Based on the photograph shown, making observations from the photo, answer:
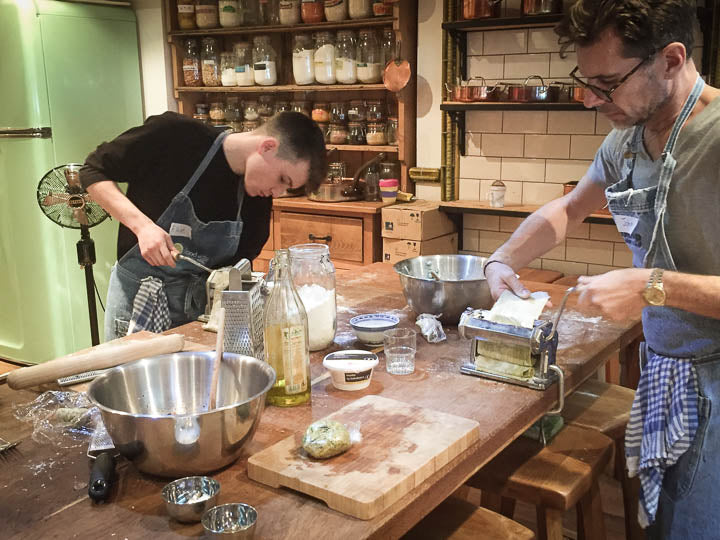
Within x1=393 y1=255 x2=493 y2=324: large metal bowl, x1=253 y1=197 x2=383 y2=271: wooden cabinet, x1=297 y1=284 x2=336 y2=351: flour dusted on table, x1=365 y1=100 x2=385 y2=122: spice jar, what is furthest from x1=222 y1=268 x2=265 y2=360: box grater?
x1=365 y1=100 x2=385 y2=122: spice jar

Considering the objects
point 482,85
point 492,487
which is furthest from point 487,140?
point 492,487

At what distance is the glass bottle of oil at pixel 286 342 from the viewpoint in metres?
1.60

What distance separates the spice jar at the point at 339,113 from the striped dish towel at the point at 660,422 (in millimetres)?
3095

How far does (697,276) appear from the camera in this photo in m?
1.53

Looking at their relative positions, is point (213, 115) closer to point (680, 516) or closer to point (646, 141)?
point (646, 141)

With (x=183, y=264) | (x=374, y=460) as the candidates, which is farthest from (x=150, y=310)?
(x=374, y=460)

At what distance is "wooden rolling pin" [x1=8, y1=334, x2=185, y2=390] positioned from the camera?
Answer: 1.69 m

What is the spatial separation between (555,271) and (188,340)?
2.61 m

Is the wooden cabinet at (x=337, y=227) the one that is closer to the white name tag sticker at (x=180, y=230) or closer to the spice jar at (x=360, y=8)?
the spice jar at (x=360, y=8)

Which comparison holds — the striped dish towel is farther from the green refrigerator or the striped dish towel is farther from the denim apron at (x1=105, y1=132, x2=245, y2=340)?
the green refrigerator

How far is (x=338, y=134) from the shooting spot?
4.53 meters

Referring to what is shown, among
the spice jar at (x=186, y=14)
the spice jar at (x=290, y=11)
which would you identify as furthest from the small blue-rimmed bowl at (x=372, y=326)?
the spice jar at (x=186, y=14)

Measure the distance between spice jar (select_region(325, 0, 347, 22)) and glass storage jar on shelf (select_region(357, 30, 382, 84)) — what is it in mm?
154

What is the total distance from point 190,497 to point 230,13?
406 centimetres
